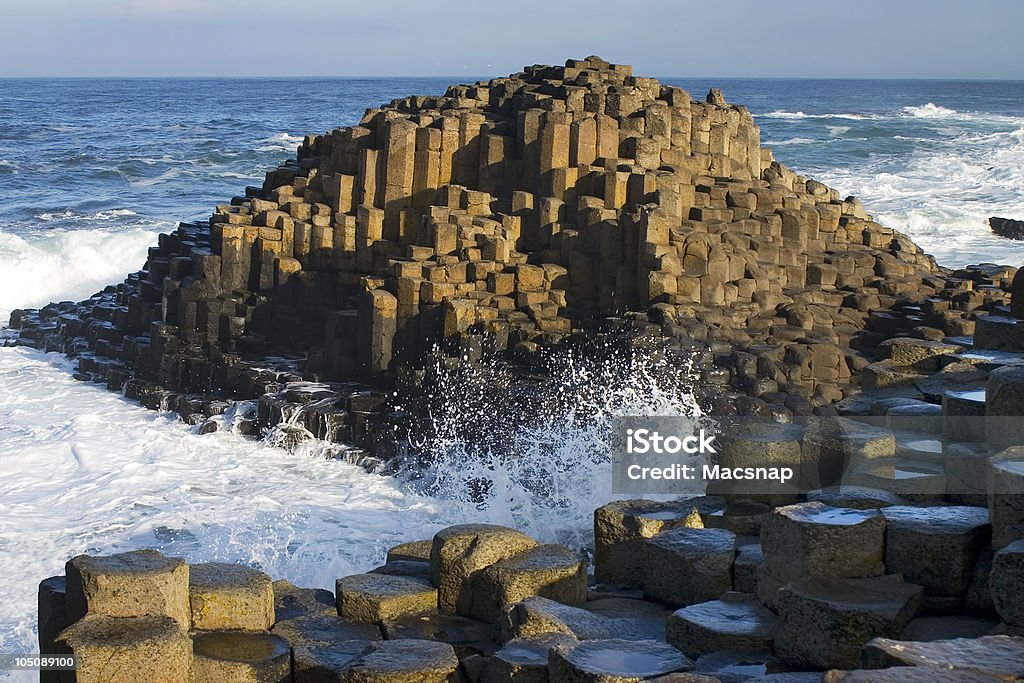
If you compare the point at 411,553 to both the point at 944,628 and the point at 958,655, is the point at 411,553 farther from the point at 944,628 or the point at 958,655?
the point at 958,655

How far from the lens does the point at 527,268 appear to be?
15.3 m

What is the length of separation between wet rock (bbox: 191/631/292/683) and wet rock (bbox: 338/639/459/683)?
0.47 metres

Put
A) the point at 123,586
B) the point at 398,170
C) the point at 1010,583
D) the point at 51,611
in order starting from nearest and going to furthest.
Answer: the point at 1010,583 < the point at 123,586 < the point at 51,611 < the point at 398,170

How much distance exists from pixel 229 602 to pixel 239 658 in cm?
40

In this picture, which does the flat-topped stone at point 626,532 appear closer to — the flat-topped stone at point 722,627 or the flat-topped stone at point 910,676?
the flat-topped stone at point 722,627

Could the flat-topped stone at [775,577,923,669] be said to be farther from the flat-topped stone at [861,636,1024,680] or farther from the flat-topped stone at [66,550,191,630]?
the flat-topped stone at [66,550,191,630]

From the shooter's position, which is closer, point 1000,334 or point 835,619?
point 835,619

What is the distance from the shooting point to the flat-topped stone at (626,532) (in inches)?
321

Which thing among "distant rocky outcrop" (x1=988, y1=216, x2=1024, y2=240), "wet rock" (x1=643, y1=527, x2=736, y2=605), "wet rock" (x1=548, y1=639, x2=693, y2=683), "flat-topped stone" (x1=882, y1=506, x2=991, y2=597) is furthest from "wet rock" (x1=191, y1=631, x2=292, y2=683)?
"distant rocky outcrop" (x1=988, y1=216, x2=1024, y2=240)

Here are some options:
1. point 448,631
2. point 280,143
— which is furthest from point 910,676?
point 280,143

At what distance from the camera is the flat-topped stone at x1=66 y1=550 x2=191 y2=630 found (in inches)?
257

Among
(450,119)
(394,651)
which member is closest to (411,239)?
(450,119)

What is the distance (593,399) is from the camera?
44.0ft

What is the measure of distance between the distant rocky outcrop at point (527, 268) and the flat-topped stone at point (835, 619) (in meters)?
6.91
